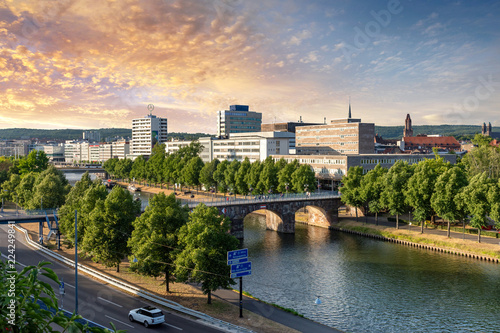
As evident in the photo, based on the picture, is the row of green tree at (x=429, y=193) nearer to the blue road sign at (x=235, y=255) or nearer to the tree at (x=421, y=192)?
the tree at (x=421, y=192)

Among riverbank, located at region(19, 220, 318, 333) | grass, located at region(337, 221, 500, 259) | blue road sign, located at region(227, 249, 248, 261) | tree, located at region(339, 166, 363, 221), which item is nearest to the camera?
riverbank, located at region(19, 220, 318, 333)

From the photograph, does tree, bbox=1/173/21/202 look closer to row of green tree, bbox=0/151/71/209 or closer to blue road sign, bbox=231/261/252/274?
row of green tree, bbox=0/151/71/209

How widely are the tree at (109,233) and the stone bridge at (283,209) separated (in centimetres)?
2473

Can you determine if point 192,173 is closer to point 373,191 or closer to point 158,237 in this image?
point 373,191

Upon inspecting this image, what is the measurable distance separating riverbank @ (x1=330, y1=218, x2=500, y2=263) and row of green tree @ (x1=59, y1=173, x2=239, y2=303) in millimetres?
44506

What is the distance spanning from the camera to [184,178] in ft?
473

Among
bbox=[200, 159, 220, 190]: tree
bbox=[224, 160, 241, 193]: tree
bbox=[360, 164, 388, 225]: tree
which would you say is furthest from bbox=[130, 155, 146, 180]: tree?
bbox=[360, 164, 388, 225]: tree

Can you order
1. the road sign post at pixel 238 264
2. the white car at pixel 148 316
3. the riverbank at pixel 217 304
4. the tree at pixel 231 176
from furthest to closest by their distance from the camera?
the tree at pixel 231 176 → the road sign post at pixel 238 264 → the riverbank at pixel 217 304 → the white car at pixel 148 316

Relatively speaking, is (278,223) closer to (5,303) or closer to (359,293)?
Result: (359,293)

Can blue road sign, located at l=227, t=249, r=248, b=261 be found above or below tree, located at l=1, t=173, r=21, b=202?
below

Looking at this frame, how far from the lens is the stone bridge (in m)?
79.9

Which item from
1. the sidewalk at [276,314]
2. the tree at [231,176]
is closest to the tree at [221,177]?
the tree at [231,176]

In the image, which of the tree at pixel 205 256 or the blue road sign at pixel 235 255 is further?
the tree at pixel 205 256

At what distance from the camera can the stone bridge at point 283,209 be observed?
7988 cm
